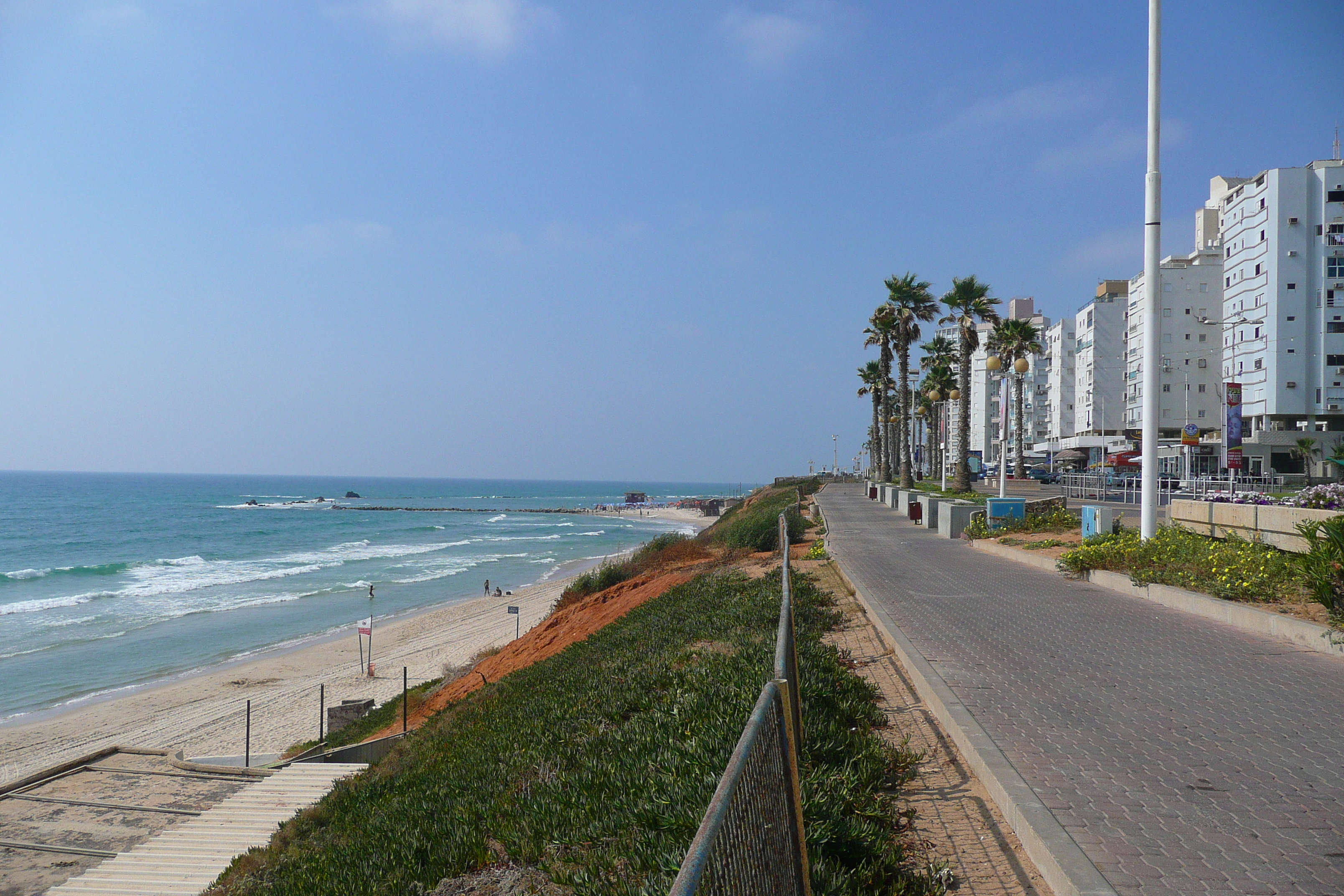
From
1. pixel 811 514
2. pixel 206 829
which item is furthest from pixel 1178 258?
pixel 206 829

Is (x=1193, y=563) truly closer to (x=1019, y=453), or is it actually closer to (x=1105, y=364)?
(x=1019, y=453)

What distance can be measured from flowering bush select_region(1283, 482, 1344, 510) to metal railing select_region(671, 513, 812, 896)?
10.9 m

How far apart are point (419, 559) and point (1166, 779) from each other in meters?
63.6

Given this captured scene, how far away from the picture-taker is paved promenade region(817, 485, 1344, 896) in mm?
3846

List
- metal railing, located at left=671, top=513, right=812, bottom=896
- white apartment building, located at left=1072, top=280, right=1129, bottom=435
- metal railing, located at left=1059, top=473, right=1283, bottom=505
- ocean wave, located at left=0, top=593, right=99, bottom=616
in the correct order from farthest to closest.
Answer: white apartment building, located at left=1072, top=280, right=1129, bottom=435 → ocean wave, located at left=0, top=593, right=99, bottom=616 → metal railing, located at left=1059, top=473, right=1283, bottom=505 → metal railing, located at left=671, top=513, right=812, bottom=896

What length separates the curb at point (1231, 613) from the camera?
7961 millimetres

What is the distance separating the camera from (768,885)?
2805 mm

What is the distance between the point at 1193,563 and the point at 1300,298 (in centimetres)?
5597

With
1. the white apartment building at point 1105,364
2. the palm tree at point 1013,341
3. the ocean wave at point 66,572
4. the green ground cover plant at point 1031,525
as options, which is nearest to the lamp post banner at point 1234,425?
the green ground cover plant at point 1031,525

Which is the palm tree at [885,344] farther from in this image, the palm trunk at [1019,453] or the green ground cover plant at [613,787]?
the green ground cover plant at [613,787]

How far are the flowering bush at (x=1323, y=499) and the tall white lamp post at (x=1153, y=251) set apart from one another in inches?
80.4

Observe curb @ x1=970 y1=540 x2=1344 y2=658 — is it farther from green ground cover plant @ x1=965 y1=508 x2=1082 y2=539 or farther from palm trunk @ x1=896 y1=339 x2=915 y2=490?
palm trunk @ x1=896 y1=339 x2=915 y2=490

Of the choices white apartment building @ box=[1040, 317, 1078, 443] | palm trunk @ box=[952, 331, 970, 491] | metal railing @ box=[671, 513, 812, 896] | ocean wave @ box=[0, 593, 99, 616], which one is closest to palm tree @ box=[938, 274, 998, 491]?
palm trunk @ box=[952, 331, 970, 491]

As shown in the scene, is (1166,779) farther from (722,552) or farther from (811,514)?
(811,514)
